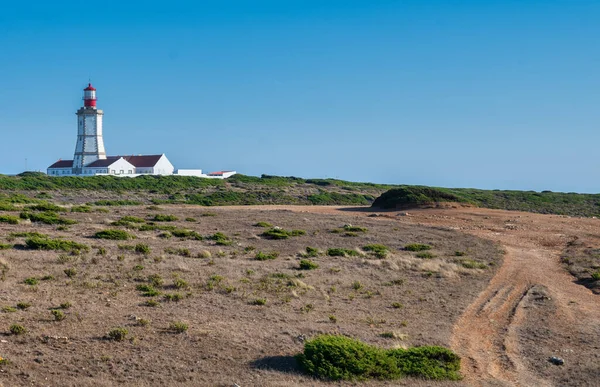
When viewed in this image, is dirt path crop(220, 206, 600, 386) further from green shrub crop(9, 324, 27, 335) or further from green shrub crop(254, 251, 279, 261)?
green shrub crop(9, 324, 27, 335)

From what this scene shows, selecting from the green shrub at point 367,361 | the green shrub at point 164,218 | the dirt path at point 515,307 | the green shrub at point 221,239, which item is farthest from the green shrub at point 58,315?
the green shrub at point 164,218

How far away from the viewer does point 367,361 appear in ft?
37.7

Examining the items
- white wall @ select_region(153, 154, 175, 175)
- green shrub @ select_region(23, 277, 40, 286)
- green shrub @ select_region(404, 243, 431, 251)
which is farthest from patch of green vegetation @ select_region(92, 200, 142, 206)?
green shrub @ select_region(23, 277, 40, 286)

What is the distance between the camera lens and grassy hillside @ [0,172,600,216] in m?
54.7

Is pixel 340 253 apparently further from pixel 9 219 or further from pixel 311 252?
pixel 9 219

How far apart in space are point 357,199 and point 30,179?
126 feet

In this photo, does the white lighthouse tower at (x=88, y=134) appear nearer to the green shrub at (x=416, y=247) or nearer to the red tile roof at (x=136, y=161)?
the red tile roof at (x=136, y=161)

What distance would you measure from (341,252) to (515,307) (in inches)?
372

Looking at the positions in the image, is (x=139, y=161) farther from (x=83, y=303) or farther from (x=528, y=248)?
(x=83, y=303)

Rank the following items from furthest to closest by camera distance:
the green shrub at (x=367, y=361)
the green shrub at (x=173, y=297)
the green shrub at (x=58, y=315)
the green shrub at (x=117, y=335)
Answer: the green shrub at (x=173, y=297), the green shrub at (x=58, y=315), the green shrub at (x=117, y=335), the green shrub at (x=367, y=361)

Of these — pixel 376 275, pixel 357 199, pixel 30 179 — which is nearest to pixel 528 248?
pixel 376 275

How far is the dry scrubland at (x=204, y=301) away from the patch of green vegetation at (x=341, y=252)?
94 millimetres

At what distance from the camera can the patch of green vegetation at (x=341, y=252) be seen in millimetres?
25516

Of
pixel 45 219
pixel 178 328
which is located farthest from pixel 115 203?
pixel 178 328
